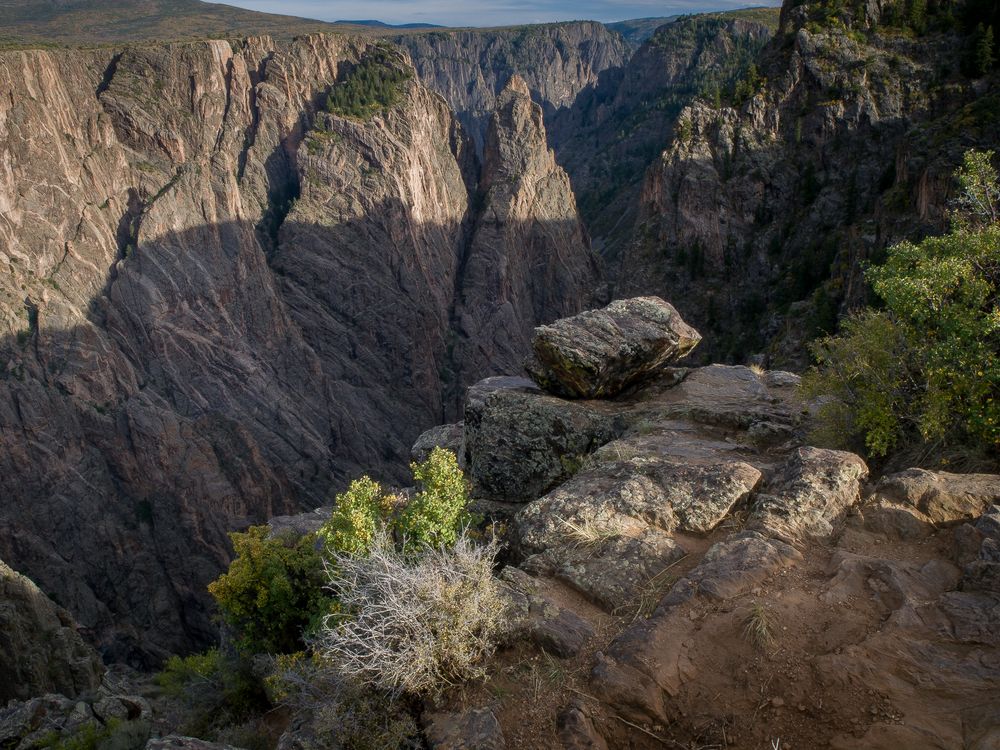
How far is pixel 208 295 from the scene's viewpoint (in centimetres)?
6538

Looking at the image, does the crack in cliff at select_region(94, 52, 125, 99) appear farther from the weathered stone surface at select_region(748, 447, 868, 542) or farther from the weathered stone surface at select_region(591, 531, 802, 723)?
the weathered stone surface at select_region(591, 531, 802, 723)

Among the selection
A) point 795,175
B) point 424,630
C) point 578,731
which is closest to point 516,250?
point 795,175

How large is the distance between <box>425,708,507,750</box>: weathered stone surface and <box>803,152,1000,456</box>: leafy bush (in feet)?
27.9

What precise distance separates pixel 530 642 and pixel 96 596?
187ft

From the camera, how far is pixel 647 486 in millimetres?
10820

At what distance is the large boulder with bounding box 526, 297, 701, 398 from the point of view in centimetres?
1709

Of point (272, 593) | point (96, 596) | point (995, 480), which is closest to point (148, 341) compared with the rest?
point (96, 596)

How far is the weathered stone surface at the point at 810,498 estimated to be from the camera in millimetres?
9086

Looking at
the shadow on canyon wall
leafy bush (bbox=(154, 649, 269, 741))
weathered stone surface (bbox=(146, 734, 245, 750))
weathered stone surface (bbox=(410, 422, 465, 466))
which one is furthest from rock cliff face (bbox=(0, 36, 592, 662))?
weathered stone surface (bbox=(146, 734, 245, 750))

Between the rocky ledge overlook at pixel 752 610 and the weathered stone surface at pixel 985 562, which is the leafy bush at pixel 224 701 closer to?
the rocky ledge overlook at pixel 752 610

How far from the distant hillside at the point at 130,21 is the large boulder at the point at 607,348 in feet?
270

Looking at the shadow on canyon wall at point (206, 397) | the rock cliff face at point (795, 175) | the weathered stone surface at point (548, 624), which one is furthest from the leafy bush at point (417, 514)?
the shadow on canyon wall at point (206, 397)

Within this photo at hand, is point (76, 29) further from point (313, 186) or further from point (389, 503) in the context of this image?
point (389, 503)

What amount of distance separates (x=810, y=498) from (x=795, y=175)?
203 ft
